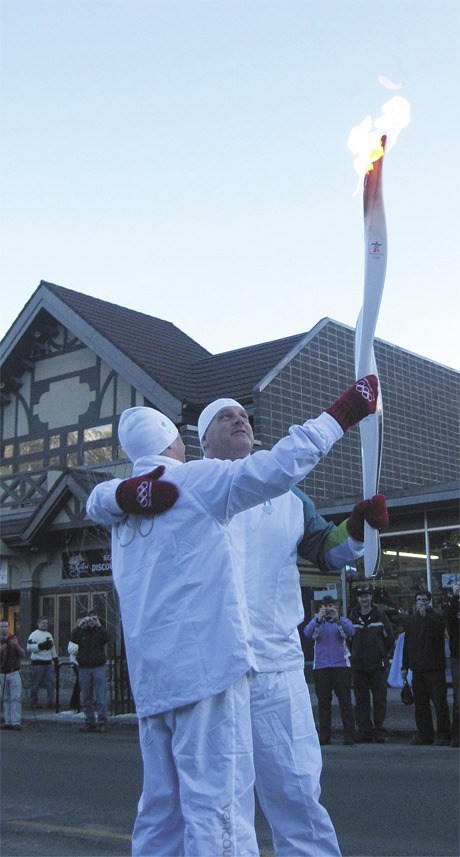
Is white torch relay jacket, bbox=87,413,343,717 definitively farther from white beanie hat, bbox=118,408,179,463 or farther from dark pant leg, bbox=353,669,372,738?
dark pant leg, bbox=353,669,372,738

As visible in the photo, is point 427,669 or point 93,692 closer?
point 427,669

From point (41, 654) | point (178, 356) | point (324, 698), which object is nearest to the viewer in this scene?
point (324, 698)

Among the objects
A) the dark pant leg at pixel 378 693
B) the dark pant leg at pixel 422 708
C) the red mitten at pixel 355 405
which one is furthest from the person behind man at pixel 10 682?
the red mitten at pixel 355 405

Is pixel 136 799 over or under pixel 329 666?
under

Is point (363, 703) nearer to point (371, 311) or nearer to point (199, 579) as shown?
point (371, 311)

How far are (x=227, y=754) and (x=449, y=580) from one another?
16.1 metres

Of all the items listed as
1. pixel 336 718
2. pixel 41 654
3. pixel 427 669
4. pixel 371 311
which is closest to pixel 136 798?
pixel 427 669

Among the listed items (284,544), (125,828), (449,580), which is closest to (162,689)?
(284,544)

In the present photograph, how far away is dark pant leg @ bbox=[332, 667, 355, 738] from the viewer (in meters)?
12.1

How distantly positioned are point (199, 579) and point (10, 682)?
1297 cm

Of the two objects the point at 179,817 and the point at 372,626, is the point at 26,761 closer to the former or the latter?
the point at 372,626

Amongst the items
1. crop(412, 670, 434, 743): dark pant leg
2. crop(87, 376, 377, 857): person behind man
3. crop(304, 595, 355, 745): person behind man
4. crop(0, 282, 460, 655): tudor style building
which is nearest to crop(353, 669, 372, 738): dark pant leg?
crop(304, 595, 355, 745): person behind man

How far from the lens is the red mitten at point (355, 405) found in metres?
3.85

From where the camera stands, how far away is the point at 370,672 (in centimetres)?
1252
